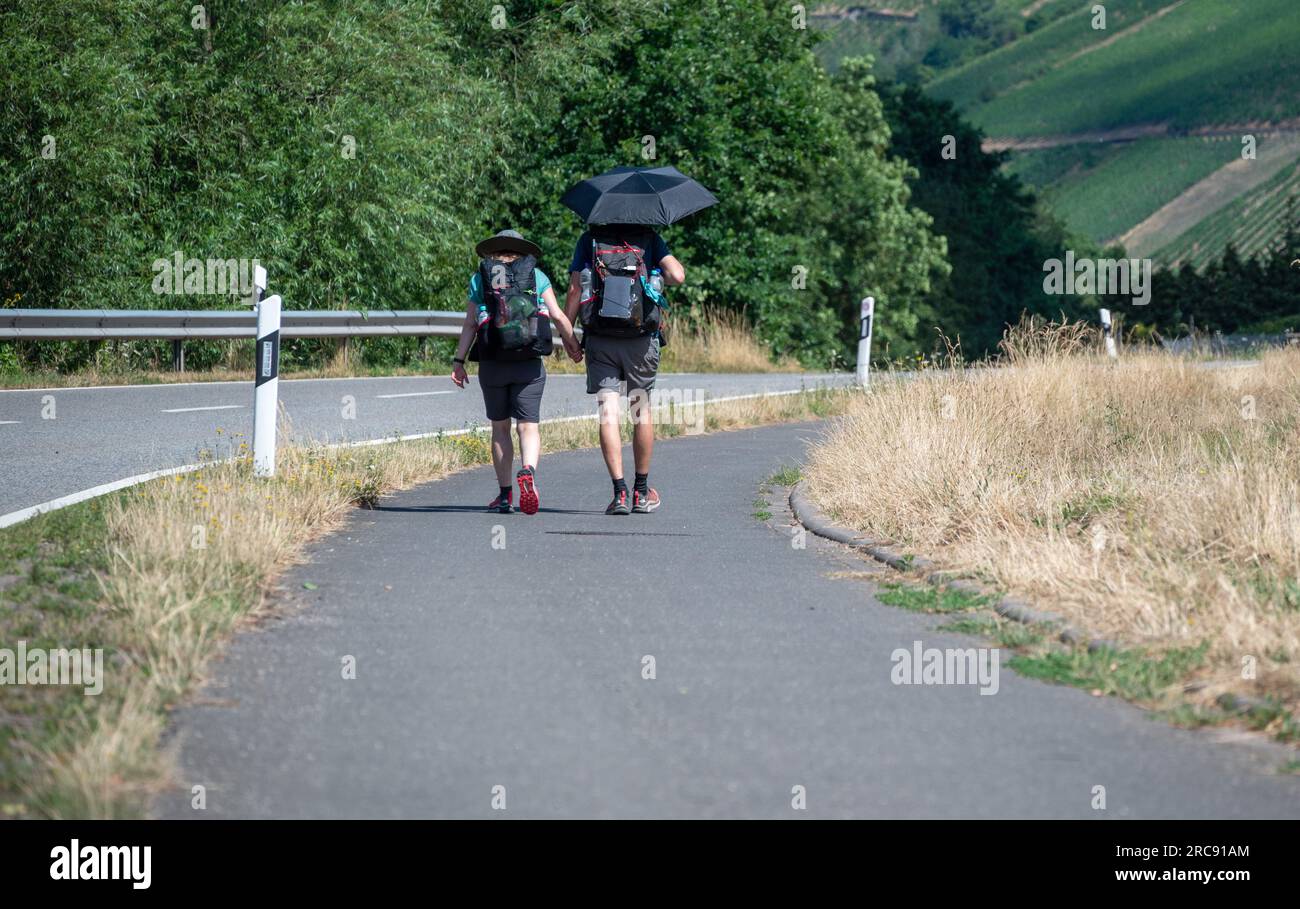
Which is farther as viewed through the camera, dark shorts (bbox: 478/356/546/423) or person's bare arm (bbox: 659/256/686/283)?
dark shorts (bbox: 478/356/546/423)

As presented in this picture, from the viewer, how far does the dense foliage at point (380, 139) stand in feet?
78.1

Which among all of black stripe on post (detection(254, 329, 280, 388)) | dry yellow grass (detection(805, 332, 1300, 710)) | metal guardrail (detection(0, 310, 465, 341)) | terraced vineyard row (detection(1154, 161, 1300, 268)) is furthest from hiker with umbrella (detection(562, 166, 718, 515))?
terraced vineyard row (detection(1154, 161, 1300, 268))

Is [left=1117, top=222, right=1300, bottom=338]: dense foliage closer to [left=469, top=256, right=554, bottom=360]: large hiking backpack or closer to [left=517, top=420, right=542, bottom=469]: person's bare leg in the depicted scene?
[left=517, top=420, right=542, bottom=469]: person's bare leg

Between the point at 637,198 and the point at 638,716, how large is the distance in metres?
5.78

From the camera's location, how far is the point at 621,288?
10781 millimetres

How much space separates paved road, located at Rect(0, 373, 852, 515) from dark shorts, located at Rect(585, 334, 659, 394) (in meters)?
3.24

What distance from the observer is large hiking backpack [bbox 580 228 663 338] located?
10.8m

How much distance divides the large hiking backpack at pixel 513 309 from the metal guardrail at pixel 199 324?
1075 centimetres

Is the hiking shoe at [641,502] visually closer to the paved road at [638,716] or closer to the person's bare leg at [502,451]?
the person's bare leg at [502,451]

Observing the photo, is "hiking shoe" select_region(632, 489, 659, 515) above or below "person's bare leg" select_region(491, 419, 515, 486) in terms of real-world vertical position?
below

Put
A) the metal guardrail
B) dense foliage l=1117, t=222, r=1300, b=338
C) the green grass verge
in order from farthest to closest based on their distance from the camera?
dense foliage l=1117, t=222, r=1300, b=338
the metal guardrail
the green grass verge

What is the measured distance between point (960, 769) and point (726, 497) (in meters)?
7.31

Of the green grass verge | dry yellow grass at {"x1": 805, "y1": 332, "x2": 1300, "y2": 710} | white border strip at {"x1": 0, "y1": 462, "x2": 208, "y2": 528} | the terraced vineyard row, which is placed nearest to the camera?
dry yellow grass at {"x1": 805, "y1": 332, "x2": 1300, "y2": 710}
